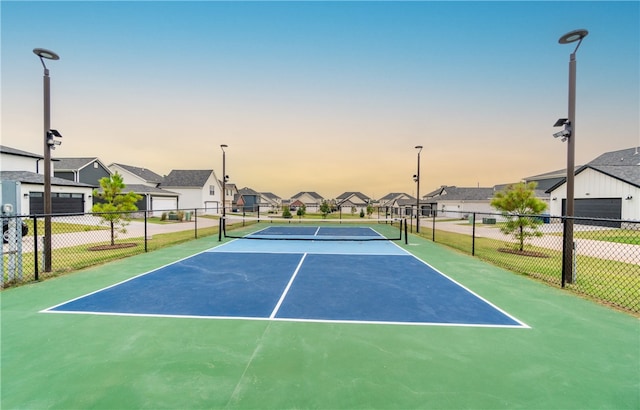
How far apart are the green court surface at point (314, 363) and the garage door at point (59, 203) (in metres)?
25.0

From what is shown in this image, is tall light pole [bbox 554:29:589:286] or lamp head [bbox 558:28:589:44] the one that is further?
tall light pole [bbox 554:29:589:286]

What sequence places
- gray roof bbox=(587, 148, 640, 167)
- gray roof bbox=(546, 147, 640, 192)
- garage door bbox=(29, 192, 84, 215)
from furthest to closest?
gray roof bbox=(587, 148, 640, 167) < gray roof bbox=(546, 147, 640, 192) < garage door bbox=(29, 192, 84, 215)

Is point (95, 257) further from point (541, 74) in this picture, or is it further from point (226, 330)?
point (541, 74)

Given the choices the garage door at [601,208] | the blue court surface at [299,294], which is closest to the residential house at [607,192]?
the garage door at [601,208]

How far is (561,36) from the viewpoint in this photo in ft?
22.1

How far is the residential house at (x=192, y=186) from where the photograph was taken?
43969 mm

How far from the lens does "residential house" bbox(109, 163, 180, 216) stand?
118 ft

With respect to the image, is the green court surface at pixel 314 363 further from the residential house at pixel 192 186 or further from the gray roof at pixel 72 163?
the residential house at pixel 192 186

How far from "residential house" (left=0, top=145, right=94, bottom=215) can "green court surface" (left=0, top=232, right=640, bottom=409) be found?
81.4 ft

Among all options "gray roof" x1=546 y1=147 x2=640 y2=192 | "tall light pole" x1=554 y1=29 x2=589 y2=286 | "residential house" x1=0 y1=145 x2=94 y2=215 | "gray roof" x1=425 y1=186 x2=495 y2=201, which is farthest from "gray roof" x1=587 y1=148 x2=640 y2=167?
"residential house" x1=0 y1=145 x2=94 y2=215

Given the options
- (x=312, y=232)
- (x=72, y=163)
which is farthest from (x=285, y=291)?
(x=72, y=163)

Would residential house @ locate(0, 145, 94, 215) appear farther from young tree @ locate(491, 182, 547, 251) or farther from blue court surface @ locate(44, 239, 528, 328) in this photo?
young tree @ locate(491, 182, 547, 251)

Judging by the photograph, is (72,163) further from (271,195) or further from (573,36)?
(271,195)

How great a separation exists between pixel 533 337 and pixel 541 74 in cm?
1595
